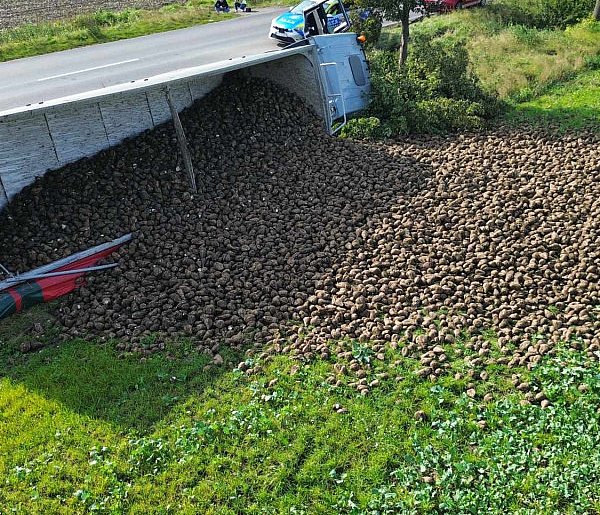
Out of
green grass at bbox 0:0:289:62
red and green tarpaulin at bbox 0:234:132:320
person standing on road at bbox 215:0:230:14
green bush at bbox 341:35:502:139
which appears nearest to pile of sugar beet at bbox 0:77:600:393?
red and green tarpaulin at bbox 0:234:132:320

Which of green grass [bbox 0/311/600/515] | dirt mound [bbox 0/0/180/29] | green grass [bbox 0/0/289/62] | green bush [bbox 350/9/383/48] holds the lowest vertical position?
green grass [bbox 0/311/600/515]

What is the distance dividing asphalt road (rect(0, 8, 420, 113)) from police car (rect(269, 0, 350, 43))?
0.77 metres

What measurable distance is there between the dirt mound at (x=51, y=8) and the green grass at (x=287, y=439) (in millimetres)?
22769

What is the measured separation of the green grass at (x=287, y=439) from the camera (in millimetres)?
5609

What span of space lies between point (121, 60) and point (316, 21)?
6177 millimetres

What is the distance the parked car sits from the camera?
20109 mm

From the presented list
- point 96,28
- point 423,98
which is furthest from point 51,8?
point 423,98

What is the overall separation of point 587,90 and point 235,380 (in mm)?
13277

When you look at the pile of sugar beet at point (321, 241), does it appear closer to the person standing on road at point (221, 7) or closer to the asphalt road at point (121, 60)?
the asphalt road at point (121, 60)

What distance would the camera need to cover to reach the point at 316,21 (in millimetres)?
20125

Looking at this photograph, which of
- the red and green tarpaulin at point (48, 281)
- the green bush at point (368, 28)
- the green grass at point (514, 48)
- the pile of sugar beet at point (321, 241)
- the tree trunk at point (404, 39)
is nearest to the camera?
the pile of sugar beet at point (321, 241)

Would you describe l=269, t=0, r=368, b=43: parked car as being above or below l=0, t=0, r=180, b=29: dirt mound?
below

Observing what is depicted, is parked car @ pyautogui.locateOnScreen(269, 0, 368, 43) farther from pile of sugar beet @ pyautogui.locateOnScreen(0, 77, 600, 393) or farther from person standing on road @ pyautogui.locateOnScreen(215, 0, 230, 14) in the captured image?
person standing on road @ pyautogui.locateOnScreen(215, 0, 230, 14)

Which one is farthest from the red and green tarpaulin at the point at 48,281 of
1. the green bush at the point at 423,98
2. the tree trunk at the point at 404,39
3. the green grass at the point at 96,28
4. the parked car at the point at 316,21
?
the green grass at the point at 96,28
